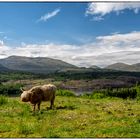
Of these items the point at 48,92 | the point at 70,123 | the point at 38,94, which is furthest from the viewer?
the point at 48,92

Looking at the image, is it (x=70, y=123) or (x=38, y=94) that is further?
(x=38, y=94)

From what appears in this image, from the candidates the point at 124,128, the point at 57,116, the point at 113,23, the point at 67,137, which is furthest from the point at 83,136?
the point at 113,23

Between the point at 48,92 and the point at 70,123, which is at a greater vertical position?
the point at 48,92

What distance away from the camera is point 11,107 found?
22.0 m

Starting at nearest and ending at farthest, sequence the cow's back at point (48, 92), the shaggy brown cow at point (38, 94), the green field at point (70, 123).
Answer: the green field at point (70, 123) < the shaggy brown cow at point (38, 94) < the cow's back at point (48, 92)

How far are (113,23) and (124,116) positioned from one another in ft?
31.8

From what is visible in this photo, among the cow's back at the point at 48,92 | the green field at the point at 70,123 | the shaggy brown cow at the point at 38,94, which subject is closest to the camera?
the green field at the point at 70,123

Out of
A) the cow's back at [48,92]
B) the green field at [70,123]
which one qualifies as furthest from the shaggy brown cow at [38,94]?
the green field at [70,123]

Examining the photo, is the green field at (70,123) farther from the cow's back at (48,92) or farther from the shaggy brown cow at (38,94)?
the cow's back at (48,92)

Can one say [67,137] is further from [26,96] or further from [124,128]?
[26,96]

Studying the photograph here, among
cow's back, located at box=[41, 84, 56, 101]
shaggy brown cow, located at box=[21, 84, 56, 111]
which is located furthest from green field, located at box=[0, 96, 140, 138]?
cow's back, located at box=[41, 84, 56, 101]

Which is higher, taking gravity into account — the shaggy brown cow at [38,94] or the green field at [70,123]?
the shaggy brown cow at [38,94]

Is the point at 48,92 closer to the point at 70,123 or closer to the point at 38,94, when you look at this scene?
the point at 38,94

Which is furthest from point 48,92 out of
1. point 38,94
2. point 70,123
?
point 70,123
